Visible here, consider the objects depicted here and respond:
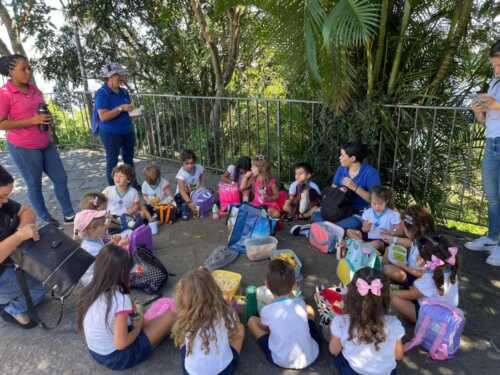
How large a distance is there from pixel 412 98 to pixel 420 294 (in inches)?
101

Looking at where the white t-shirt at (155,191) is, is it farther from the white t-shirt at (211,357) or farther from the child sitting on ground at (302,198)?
the white t-shirt at (211,357)

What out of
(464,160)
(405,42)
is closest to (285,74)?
(405,42)

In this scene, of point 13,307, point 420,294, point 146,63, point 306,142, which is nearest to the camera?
point 420,294

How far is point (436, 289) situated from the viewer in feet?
8.79

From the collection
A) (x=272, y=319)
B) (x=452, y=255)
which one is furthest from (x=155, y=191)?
(x=452, y=255)

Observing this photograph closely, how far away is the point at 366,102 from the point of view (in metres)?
4.56

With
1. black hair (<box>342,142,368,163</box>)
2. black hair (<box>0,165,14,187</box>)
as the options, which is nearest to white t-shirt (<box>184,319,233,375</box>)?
black hair (<box>0,165,14,187</box>)

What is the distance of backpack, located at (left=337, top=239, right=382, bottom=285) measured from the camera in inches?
127

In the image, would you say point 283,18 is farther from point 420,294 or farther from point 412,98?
point 420,294

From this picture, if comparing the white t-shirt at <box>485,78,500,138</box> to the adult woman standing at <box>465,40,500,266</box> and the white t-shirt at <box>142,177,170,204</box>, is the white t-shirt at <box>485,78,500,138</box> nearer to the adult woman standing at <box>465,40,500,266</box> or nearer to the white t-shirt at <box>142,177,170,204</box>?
the adult woman standing at <box>465,40,500,266</box>

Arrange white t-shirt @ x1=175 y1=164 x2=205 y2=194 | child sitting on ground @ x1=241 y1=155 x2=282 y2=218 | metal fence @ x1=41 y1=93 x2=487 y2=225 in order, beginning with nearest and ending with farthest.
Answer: metal fence @ x1=41 y1=93 x2=487 y2=225, child sitting on ground @ x1=241 y1=155 x2=282 y2=218, white t-shirt @ x1=175 y1=164 x2=205 y2=194

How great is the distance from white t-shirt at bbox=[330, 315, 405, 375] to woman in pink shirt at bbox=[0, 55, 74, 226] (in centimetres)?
373

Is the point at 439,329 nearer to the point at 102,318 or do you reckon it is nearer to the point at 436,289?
the point at 436,289

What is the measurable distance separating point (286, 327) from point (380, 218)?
189 centimetres
